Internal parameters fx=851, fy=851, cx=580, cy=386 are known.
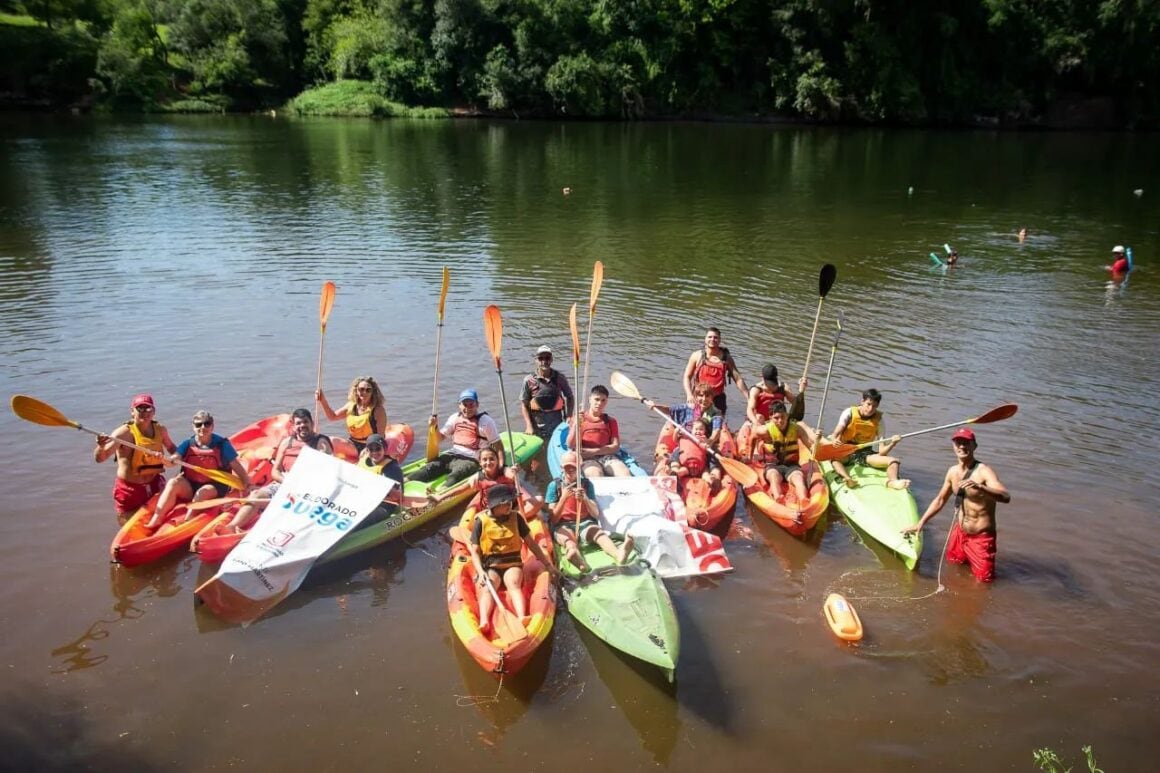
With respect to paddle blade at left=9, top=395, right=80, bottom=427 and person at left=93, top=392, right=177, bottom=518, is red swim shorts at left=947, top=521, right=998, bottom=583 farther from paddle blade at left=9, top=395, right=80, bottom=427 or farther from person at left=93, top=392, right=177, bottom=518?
paddle blade at left=9, top=395, right=80, bottom=427

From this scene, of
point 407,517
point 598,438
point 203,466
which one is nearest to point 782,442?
point 598,438

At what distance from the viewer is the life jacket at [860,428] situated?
33.5 feet

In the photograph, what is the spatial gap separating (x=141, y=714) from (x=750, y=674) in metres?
4.81

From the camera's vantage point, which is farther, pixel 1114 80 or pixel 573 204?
pixel 1114 80

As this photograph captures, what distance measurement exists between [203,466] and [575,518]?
3.98m

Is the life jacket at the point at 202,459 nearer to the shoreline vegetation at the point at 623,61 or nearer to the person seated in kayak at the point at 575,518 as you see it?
the person seated in kayak at the point at 575,518

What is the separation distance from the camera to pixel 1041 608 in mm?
7930

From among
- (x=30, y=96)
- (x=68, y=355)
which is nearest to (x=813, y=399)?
(x=68, y=355)

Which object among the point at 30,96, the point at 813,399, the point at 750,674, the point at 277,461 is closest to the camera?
the point at 750,674

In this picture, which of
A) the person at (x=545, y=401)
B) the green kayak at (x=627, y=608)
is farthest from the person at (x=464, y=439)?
the green kayak at (x=627, y=608)

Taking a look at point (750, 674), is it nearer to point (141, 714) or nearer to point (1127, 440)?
point (141, 714)

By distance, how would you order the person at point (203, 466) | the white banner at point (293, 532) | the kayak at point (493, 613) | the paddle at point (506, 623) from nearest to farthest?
the kayak at point (493, 613)
the paddle at point (506, 623)
the white banner at point (293, 532)
the person at point (203, 466)

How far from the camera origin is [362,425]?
10266mm

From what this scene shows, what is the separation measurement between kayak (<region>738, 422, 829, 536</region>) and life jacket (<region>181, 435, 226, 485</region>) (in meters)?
5.88
